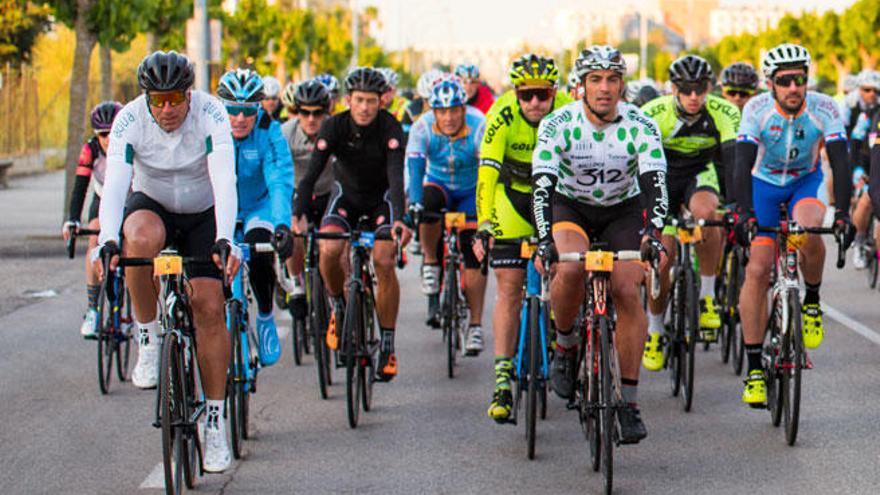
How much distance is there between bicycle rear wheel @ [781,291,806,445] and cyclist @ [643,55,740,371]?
2009 millimetres

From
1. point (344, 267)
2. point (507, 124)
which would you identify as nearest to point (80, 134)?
point (344, 267)

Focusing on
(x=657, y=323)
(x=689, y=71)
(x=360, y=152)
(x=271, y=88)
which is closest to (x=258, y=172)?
(x=360, y=152)

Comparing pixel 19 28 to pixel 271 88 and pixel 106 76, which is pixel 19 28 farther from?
pixel 271 88

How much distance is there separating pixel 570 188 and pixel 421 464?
1.49 meters

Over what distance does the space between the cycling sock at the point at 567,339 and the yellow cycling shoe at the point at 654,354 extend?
202cm

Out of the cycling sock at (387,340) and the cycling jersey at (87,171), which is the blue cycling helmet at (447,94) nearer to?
the cycling sock at (387,340)

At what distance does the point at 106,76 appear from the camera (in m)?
28.9

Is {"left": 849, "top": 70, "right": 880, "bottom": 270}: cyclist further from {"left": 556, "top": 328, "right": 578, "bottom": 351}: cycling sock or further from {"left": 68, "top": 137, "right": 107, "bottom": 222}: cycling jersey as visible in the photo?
{"left": 556, "top": 328, "right": 578, "bottom": 351}: cycling sock

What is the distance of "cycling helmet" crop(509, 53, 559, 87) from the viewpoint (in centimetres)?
934

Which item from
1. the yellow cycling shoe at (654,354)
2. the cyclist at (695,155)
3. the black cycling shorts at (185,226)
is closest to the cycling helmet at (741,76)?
the cyclist at (695,155)

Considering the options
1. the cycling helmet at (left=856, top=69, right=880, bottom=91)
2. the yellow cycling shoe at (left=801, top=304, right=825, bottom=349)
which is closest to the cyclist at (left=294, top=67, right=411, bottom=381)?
the yellow cycling shoe at (left=801, top=304, right=825, bottom=349)

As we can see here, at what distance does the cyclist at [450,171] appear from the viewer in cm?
1163

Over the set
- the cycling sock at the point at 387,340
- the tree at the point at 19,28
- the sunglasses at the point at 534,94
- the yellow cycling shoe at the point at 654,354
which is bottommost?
the yellow cycling shoe at the point at 654,354

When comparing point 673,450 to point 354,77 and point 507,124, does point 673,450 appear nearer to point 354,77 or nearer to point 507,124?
point 507,124
